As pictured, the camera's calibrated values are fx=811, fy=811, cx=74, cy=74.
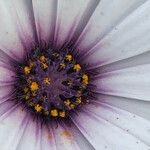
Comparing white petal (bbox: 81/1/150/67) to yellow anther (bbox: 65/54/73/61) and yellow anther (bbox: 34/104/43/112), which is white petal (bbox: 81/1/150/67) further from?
yellow anther (bbox: 34/104/43/112)

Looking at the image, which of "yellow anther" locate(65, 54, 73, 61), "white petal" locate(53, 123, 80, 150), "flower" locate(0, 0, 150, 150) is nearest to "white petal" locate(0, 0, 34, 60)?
"flower" locate(0, 0, 150, 150)

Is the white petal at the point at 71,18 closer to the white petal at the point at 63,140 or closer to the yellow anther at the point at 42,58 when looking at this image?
the yellow anther at the point at 42,58

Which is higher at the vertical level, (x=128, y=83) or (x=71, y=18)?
(x=71, y=18)

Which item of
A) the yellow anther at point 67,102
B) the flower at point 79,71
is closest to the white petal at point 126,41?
the flower at point 79,71

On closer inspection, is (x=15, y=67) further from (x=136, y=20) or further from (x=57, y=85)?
(x=136, y=20)

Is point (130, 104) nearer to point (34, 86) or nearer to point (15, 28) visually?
point (34, 86)

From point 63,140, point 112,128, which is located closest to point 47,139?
point 63,140

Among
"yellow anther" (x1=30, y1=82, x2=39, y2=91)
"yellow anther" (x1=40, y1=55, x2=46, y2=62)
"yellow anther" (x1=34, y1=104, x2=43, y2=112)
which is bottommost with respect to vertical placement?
"yellow anther" (x1=34, y1=104, x2=43, y2=112)
